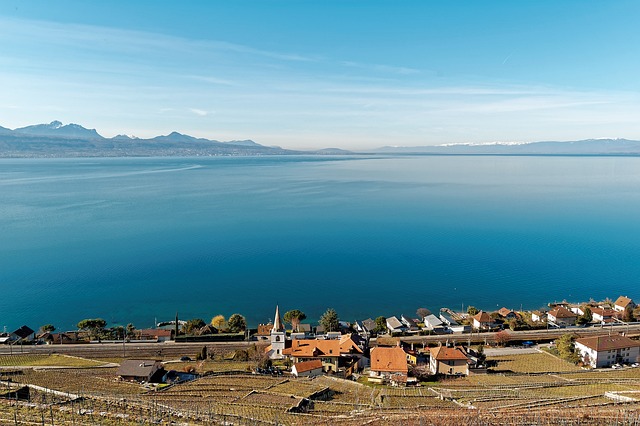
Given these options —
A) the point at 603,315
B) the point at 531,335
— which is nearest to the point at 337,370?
the point at 531,335

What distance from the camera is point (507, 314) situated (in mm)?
51156

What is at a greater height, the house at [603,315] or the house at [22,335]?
the house at [603,315]

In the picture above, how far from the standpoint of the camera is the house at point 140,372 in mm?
32656

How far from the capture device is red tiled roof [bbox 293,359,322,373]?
116ft

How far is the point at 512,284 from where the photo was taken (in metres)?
63.5

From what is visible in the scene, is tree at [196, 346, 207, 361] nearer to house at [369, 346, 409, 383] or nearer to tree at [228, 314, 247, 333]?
tree at [228, 314, 247, 333]

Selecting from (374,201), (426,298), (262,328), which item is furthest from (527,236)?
(262,328)

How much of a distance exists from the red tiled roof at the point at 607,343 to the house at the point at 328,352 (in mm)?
20258

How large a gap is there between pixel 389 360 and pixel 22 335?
124ft

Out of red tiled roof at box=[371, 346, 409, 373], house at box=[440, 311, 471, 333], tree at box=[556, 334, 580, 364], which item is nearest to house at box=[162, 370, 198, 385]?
red tiled roof at box=[371, 346, 409, 373]

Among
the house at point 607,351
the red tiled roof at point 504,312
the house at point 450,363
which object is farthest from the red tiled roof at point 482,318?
the house at point 450,363

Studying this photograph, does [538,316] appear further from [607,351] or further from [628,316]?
[607,351]

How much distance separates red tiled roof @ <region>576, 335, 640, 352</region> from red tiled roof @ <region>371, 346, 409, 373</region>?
56.7ft

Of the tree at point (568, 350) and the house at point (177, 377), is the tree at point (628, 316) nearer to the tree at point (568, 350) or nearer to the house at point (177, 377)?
the tree at point (568, 350)
